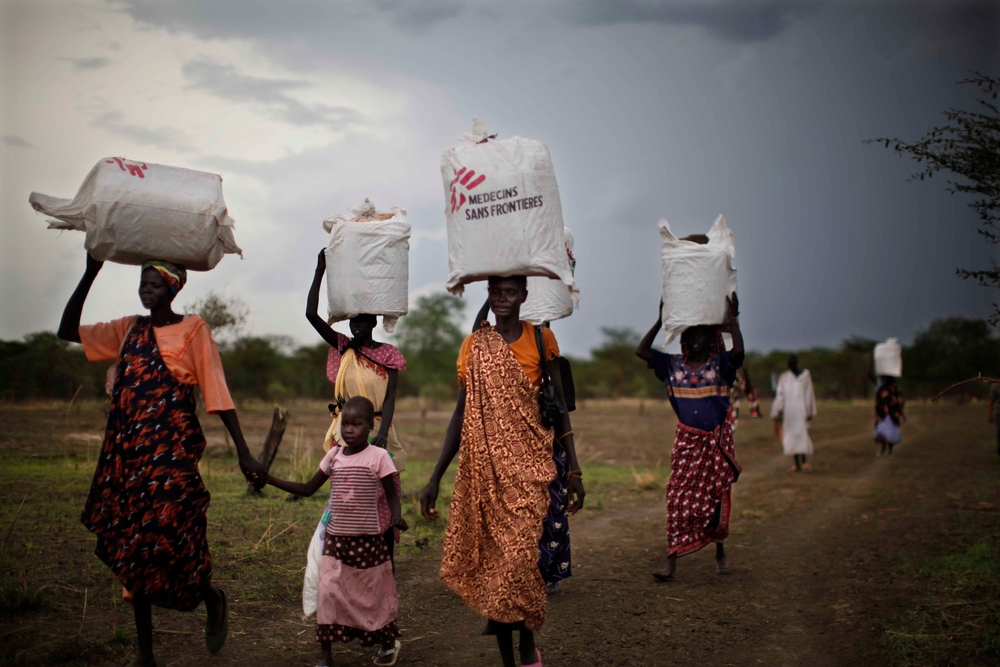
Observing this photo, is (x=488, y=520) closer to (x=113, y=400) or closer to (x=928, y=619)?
(x=113, y=400)

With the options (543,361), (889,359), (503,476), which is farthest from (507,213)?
(889,359)

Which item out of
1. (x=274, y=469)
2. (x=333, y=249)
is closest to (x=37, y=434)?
(x=274, y=469)

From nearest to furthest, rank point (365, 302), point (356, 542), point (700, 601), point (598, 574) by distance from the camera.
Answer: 1. point (356, 542)
2. point (365, 302)
3. point (700, 601)
4. point (598, 574)

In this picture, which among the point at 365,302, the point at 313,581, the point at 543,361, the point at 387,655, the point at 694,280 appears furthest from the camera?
the point at 694,280

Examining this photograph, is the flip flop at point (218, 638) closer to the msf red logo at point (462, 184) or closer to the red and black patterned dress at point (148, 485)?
the red and black patterned dress at point (148, 485)

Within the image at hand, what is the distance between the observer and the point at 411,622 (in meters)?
5.14

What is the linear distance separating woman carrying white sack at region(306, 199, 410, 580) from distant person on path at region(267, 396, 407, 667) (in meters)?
0.60

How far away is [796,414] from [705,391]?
8528mm

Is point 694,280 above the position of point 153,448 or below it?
above

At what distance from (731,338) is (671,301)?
1.90 feet

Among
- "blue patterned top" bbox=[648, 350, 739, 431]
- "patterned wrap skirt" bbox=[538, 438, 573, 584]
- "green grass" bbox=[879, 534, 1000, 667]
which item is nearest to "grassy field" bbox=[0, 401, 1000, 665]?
"green grass" bbox=[879, 534, 1000, 667]

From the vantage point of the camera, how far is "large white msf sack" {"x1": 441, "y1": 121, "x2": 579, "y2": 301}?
12.6 ft

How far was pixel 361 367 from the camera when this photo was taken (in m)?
4.94

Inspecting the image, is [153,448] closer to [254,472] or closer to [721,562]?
[254,472]
